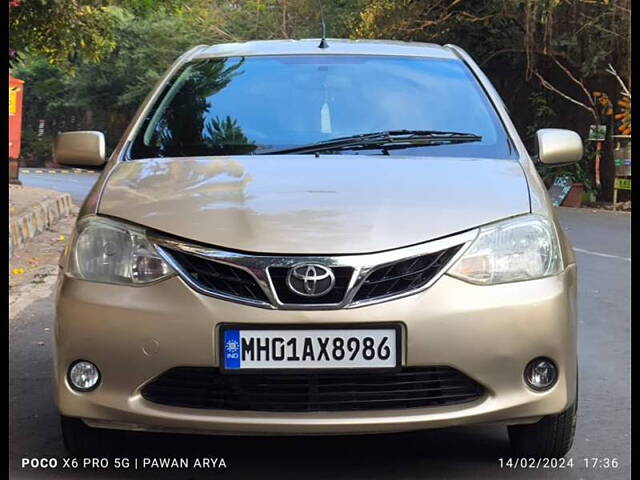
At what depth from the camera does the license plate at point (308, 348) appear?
127 inches

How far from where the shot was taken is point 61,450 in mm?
3898

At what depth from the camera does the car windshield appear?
424cm

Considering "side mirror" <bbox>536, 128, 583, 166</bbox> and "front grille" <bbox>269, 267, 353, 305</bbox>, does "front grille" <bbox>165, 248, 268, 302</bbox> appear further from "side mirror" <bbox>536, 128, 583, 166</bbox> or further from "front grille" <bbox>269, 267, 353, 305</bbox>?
"side mirror" <bbox>536, 128, 583, 166</bbox>

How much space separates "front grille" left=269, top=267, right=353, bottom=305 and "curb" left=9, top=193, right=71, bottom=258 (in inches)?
271

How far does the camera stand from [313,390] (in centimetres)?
331

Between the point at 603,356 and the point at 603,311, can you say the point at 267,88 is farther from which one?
the point at 603,311

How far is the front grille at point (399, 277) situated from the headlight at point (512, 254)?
73 mm

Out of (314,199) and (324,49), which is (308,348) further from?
(324,49)

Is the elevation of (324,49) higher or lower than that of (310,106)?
higher

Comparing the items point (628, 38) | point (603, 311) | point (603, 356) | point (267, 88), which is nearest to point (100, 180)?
point (267, 88)

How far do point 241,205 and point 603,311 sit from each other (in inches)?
165

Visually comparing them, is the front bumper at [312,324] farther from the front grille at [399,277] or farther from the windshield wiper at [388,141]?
the windshield wiper at [388,141]

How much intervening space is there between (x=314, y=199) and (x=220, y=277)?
1.46 ft

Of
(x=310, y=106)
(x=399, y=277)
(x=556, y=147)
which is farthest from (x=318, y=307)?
(x=556, y=147)
